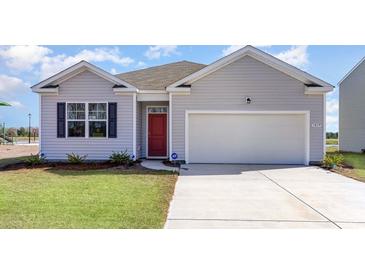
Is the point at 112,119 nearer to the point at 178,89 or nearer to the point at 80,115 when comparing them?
the point at 80,115

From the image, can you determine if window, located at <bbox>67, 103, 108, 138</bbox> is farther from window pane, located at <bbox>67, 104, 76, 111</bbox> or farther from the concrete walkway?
the concrete walkway

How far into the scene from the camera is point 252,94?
1262 centimetres

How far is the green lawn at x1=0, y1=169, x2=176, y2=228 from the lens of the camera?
17.1 ft

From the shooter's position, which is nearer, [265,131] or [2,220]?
[2,220]

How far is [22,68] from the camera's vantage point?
13.3 meters

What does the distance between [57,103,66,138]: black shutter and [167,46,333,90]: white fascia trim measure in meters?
4.39

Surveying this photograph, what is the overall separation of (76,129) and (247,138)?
7.01m

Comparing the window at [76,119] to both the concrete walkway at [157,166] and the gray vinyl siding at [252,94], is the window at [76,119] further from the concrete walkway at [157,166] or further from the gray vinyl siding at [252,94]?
the gray vinyl siding at [252,94]

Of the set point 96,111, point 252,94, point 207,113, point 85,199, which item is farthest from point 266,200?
point 96,111

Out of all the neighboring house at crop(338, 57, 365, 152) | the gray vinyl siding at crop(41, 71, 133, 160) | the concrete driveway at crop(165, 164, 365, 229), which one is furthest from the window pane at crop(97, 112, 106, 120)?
the neighboring house at crop(338, 57, 365, 152)
